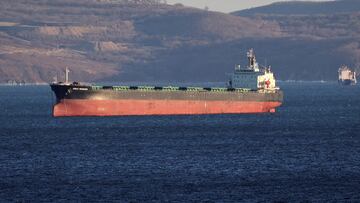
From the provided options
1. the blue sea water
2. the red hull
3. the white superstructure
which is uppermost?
the white superstructure

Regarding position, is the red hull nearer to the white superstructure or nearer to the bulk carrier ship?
the bulk carrier ship

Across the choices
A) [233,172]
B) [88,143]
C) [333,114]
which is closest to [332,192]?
[233,172]

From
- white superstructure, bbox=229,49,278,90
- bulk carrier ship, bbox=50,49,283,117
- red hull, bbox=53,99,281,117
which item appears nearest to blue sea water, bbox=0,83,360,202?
red hull, bbox=53,99,281,117

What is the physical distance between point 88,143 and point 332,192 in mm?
33187

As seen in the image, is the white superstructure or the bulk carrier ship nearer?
the bulk carrier ship

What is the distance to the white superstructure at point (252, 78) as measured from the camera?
147 meters

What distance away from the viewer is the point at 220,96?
450ft

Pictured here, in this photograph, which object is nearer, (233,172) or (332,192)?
(332,192)

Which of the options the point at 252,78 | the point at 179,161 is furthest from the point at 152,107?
the point at 179,161

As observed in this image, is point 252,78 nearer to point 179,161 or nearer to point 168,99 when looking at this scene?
point 168,99

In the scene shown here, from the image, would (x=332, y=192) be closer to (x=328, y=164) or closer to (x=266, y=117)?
(x=328, y=164)

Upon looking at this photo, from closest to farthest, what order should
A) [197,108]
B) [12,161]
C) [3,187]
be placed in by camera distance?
[3,187]
[12,161]
[197,108]

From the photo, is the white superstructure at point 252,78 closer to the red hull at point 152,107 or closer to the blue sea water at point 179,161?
the red hull at point 152,107

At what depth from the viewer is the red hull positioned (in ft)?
413
